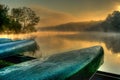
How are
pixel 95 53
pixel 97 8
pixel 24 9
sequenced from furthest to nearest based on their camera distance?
pixel 24 9
pixel 97 8
pixel 95 53

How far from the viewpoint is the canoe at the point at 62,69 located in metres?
0.37

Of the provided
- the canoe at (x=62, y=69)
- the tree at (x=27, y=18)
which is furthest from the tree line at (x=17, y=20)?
the canoe at (x=62, y=69)

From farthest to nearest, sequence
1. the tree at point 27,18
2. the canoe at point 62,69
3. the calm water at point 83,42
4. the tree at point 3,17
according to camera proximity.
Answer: the tree at point 3,17 < the tree at point 27,18 < the calm water at point 83,42 < the canoe at point 62,69

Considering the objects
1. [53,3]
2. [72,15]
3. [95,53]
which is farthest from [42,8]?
[95,53]

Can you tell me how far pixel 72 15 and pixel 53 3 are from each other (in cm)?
16

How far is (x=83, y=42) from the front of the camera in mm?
1015

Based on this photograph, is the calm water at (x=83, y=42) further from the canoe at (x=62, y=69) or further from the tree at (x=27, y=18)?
the canoe at (x=62, y=69)

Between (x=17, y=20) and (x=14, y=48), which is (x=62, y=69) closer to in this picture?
→ (x=14, y=48)

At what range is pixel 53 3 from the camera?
3.84ft

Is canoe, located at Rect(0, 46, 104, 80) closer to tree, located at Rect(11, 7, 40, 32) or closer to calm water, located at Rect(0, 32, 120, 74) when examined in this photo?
calm water, located at Rect(0, 32, 120, 74)

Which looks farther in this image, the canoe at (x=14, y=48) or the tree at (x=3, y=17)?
the tree at (x=3, y=17)

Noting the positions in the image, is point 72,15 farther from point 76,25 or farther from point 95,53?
point 95,53

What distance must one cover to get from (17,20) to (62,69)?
34.3 inches

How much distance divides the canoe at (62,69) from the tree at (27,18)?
2.19 feet
